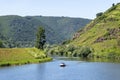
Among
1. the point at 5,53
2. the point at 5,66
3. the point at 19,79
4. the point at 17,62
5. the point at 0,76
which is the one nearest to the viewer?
the point at 19,79

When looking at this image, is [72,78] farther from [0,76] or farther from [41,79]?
[0,76]

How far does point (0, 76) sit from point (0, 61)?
156 feet

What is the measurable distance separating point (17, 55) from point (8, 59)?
1480 cm

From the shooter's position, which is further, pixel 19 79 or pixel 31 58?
pixel 31 58

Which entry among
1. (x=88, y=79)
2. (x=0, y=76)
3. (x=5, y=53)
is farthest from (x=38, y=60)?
(x=88, y=79)

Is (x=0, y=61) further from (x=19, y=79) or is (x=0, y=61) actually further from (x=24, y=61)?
(x=19, y=79)

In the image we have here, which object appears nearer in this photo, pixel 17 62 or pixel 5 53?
pixel 17 62

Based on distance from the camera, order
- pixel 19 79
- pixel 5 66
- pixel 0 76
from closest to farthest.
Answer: pixel 19 79 → pixel 0 76 → pixel 5 66

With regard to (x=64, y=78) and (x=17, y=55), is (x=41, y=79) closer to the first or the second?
(x=64, y=78)

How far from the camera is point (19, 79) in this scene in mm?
116812

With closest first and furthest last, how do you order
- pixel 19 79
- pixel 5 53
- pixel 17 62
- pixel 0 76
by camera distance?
1. pixel 19 79
2. pixel 0 76
3. pixel 17 62
4. pixel 5 53

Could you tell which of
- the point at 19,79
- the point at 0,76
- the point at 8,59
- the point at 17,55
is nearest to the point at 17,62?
the point at 8,59

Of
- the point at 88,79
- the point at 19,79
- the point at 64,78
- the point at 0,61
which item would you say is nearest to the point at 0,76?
the point at 19,79

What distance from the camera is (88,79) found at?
117 meters
